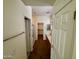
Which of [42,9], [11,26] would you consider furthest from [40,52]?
[11,26]

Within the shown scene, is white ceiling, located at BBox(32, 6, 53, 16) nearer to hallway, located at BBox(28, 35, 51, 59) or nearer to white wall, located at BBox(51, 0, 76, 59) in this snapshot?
hallway, located at BBox(28, 35, 51, 59)

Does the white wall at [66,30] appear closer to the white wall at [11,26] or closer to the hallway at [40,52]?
the white wall at [11,26]

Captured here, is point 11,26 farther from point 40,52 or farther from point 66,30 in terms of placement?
point 40,52

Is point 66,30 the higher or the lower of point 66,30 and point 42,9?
the lower

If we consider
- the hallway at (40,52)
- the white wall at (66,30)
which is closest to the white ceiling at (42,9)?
the hallway at (40,52)

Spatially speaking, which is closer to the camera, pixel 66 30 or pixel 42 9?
pixel 66 30

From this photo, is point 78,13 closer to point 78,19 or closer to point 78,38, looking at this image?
point 78,19

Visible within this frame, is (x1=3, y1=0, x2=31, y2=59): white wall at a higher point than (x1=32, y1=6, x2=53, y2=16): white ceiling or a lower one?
lower

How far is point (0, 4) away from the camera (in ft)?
2.56

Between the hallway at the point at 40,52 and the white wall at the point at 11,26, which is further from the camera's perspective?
the hallway at the point at 40,52

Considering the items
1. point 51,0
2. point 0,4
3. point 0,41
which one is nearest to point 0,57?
point 0,41

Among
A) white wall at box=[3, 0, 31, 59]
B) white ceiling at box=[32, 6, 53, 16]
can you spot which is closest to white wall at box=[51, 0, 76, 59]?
white wall at box=[3, 0, 31, 59]

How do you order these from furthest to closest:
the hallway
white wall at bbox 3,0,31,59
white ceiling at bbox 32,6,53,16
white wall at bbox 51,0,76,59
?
white ceiling at bbox 32,6,53,16
the hallway
white wall at bbox 3,0,31,59
white wall at bbox 51,0,76,59

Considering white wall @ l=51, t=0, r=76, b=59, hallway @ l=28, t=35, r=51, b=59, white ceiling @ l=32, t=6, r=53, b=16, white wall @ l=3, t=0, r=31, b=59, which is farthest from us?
white ceiling @ l=32, t=6, r=53, b=16
